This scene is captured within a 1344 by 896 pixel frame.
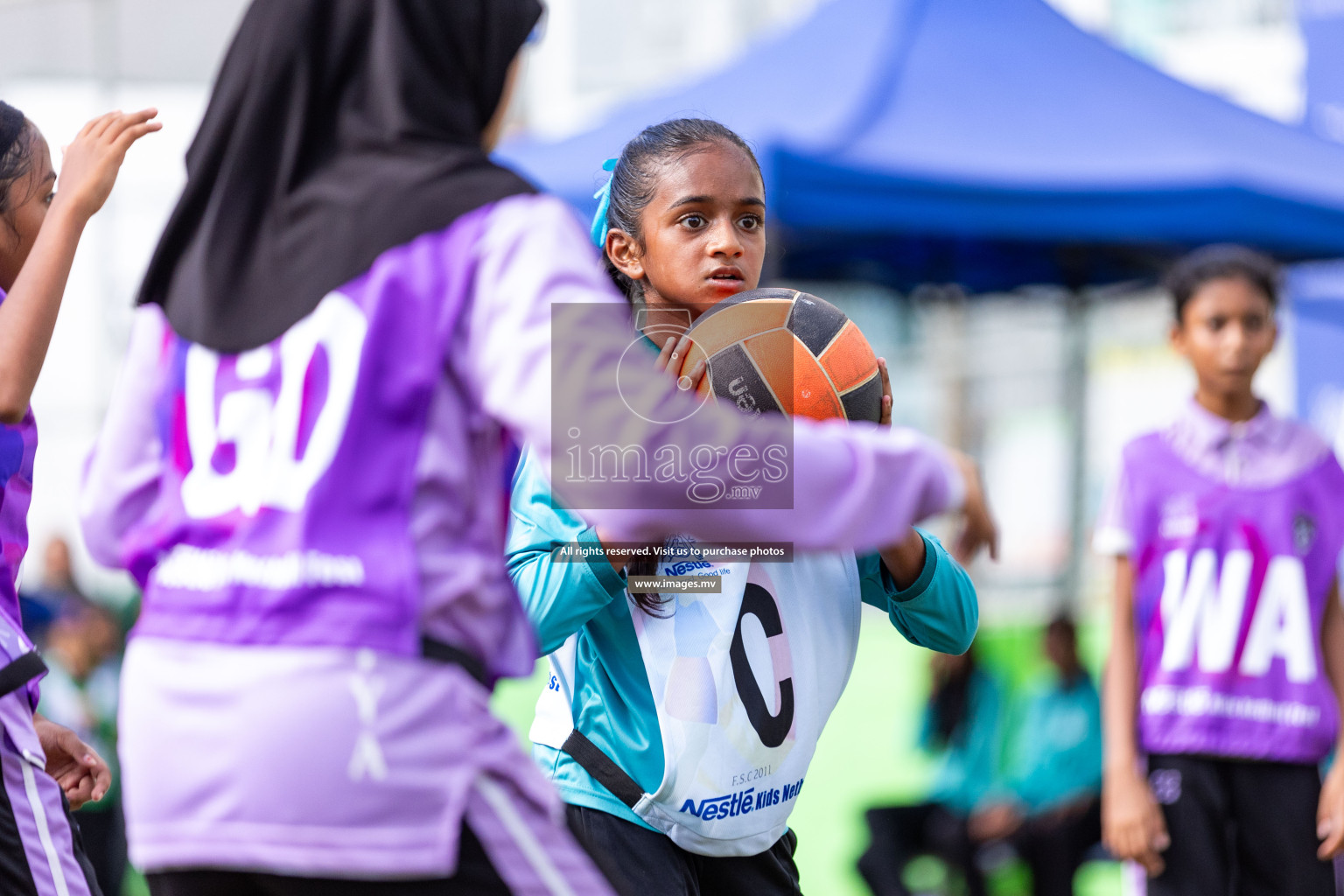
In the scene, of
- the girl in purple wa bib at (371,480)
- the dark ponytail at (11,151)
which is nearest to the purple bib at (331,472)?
the girl in purple wa bib at (371,480)

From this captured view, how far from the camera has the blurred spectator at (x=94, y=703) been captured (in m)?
6.20

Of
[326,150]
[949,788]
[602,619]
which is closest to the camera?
[326,150]

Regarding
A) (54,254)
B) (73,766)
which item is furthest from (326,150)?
(73,766)

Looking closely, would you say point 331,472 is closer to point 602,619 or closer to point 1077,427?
point 602,619

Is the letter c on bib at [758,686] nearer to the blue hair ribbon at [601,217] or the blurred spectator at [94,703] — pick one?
the blue hair ribbon at [601,217]

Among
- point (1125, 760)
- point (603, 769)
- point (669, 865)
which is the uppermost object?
point (603, 769)

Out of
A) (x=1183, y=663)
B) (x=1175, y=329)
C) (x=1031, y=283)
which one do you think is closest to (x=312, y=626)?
(x=1183, y=663)

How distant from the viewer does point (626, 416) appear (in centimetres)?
141

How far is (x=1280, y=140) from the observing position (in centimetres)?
662

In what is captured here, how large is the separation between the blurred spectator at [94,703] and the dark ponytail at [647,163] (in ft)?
14.4

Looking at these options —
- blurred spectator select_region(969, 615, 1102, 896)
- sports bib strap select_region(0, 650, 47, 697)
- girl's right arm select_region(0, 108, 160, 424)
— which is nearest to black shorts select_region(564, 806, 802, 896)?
sports bib strap select_region(0, 650, 47, 697)

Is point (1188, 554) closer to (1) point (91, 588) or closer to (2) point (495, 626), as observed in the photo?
(2) point (495, 626)

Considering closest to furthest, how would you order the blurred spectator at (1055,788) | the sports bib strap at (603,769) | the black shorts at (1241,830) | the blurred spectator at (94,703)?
the sports bib strap at (603,769) → the black shorts at (1241,830) → the blurred spectator at (1055,788) → the blurred spectator at (94,703)

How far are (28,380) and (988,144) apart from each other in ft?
15.9
